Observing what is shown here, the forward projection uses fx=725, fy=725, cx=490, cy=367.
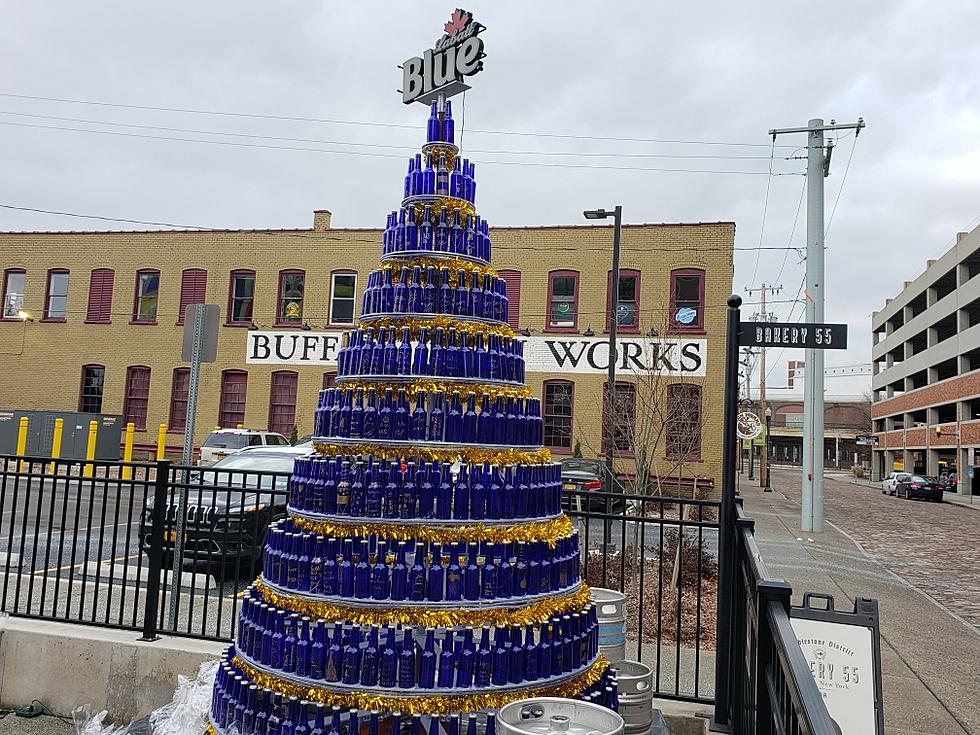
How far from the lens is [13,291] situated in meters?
31.6

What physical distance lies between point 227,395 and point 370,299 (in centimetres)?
2646

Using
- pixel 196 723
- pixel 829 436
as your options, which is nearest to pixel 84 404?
pixel 196 723

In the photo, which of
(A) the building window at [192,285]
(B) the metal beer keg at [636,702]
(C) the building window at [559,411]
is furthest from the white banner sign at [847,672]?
(A) the building window at [192,285]

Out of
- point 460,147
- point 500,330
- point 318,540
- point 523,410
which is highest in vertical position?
point 460,147

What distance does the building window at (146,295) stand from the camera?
29750mm

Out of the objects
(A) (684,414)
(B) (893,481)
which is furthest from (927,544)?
(B) (893,481)

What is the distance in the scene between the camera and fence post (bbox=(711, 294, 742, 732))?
446cm

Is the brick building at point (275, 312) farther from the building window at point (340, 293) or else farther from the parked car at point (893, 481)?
the parked car at point (893, 481)

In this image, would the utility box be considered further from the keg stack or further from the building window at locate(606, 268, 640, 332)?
the keg stack

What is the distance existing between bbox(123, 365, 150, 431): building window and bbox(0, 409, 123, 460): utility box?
274cm

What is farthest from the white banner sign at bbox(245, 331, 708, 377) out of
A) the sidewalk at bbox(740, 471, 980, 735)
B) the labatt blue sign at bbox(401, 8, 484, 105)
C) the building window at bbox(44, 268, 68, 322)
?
the labatt blue sign at bbox(401, 8, 484, 105)

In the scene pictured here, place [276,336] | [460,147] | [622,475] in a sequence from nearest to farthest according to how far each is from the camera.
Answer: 1. [460,147]
2. [622,475]
3. [276,336]

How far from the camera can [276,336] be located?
93.1 feet

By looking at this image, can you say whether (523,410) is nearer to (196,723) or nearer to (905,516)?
(196,723)
